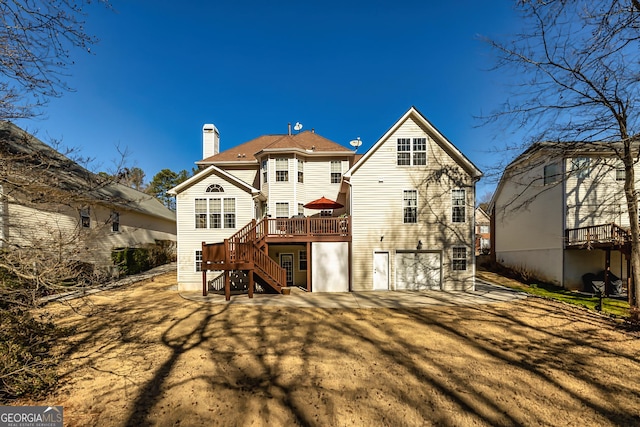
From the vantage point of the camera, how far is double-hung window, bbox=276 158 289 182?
646 inches

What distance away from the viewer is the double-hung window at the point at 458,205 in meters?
14.5

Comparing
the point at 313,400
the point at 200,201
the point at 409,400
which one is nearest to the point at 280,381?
the point at 313,400

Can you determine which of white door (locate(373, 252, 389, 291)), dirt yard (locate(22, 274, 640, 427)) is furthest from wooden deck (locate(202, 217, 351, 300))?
dirt yard (locate(22, 274, 640, 427))

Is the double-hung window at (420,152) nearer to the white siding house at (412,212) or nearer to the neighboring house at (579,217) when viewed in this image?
the white siding house at (412,212)

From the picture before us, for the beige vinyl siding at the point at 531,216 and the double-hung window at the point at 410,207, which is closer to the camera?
the double-hung window at the point at 410,207

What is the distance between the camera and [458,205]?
14.5 metres

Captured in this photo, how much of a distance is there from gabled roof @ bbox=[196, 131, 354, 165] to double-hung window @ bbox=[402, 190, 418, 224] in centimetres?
459

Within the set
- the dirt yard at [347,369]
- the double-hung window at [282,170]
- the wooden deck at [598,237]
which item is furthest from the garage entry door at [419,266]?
the double-hung window at [282,170]

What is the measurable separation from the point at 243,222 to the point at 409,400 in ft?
40.2

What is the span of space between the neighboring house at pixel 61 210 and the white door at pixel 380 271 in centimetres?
1095

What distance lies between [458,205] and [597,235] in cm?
732

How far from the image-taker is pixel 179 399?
Result: 5.29 metres

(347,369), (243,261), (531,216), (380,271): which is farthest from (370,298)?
(531,216)

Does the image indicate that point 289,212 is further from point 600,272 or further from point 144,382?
point 600,272
